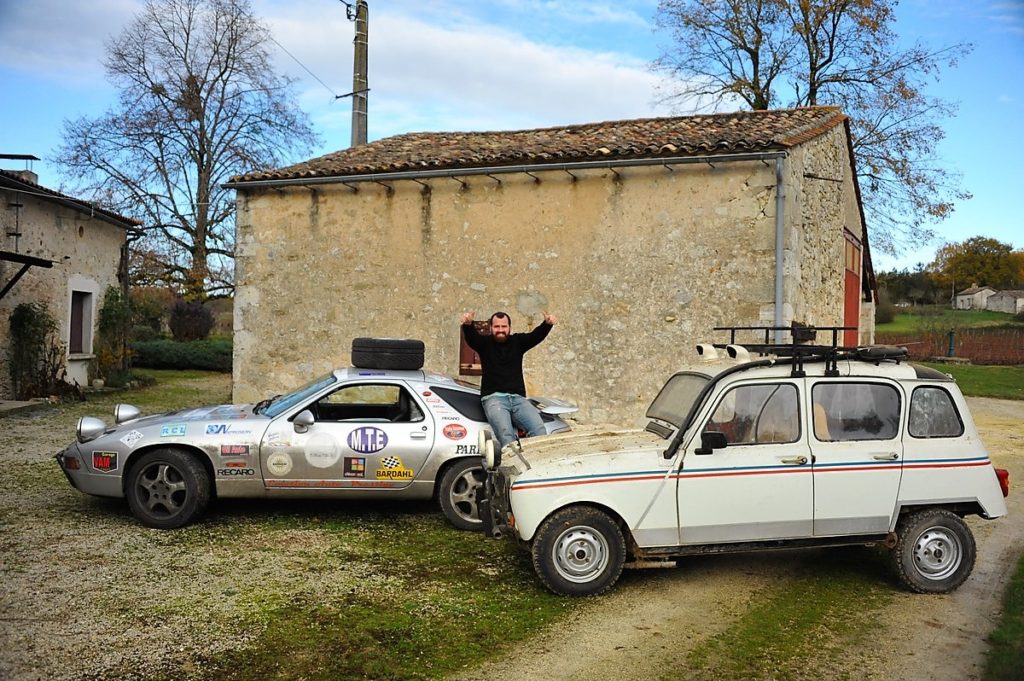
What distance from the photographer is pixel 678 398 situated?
6.04m

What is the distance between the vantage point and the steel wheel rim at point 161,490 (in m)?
6.67

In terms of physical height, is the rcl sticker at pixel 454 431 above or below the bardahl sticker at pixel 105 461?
above

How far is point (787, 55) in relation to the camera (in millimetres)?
27016

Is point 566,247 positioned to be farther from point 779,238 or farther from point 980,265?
point 980,265

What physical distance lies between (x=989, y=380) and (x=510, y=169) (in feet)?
69.4

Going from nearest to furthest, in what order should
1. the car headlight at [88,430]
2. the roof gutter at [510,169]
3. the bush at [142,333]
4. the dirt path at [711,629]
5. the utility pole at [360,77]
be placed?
the dirt path at [711,629] → the car headlight at [88,430] → the roof gutter at [510,169] → the utility pole at [360,77] → the bush at [142,333]

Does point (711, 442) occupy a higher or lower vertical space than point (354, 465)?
higher

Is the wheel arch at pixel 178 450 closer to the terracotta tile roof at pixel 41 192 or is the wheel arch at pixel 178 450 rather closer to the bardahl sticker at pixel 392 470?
the bardahl sticker at pixel 392 470

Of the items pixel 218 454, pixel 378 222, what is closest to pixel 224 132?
pixel 378 222

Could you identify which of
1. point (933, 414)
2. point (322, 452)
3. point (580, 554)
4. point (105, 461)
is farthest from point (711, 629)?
point (105, 461)

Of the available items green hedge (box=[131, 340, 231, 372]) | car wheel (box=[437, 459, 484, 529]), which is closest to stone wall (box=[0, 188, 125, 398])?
green hedge (box=[131, 340, 231, 372])

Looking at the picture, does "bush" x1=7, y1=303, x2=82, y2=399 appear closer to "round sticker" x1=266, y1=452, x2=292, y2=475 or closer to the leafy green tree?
"round sticker" x1=266, y1=452, x2=292, y2=475

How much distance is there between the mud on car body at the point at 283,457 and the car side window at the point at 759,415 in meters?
2.30

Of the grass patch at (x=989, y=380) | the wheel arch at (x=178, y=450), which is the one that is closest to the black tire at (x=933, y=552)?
the wheel arch at (x=178, y=450)
